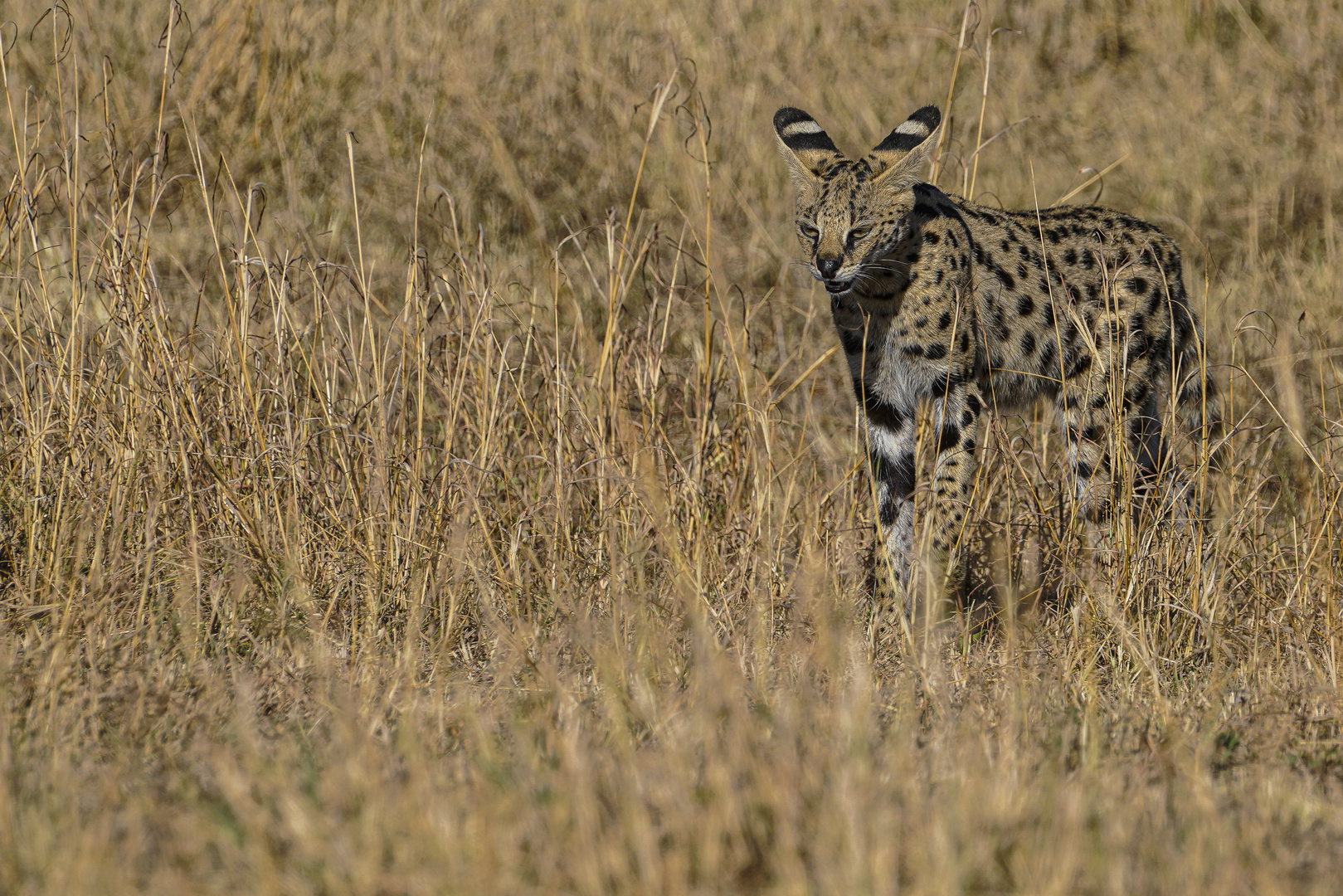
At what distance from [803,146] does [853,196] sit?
46 cm

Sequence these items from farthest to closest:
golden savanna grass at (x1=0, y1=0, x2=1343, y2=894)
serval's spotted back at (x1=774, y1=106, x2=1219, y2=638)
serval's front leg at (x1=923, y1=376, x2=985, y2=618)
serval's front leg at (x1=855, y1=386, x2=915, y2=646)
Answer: serval's front leg at (x1=855, y1=386, x2=915, y2=646) < serval's front leg at (x1=923, y1=376, x2=985, y2=618) < serval's spotted back at (x1=774, y1=106, x2=1219, y2=638) < golden savanna grass at (x1=0, y1=0, x2=1343, y2=894)

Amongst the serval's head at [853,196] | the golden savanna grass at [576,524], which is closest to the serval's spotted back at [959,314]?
the serval's head at [853,196]

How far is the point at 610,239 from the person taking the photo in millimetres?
4766

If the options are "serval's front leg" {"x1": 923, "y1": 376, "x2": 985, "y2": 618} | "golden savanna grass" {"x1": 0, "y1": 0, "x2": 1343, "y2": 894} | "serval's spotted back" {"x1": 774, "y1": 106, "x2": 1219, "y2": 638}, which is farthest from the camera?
"serval's front leg" {"x1": 923, "y1": 376, "x2": 985, "y2": 618}

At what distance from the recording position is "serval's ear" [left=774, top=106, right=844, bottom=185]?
5031mm

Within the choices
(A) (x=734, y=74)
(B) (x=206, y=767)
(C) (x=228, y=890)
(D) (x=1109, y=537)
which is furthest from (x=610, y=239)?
(A) (x=734, y=74)

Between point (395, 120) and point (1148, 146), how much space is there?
449cm

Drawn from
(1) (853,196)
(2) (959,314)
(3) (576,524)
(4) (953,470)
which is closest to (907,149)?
(1) (853,196)

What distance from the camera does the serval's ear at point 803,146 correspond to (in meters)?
5.03

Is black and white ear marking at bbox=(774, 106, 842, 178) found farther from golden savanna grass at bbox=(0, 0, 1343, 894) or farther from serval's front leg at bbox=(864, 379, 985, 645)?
serval's front leg at bbox=(864, 379, 985, 645)

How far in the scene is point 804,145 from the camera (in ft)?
16.8

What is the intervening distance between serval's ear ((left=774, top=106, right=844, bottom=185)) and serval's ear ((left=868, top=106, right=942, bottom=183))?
17cm

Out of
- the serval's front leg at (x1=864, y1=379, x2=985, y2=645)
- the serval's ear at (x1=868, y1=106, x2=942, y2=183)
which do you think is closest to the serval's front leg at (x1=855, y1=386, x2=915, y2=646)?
the serval's front leg at (x1=864, y1=379, x2=985, y2=645)

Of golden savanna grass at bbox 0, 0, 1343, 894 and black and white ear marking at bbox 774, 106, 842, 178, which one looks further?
black and white ear marking at bbox 774, 106, 842, 178
